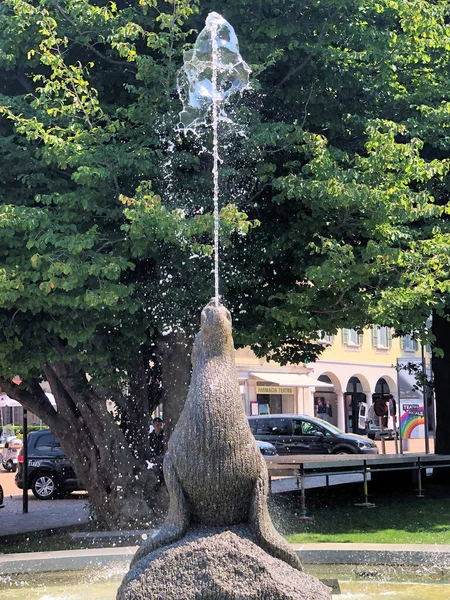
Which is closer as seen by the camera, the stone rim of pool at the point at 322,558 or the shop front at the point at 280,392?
the stone rim of pool at the point at 322,558

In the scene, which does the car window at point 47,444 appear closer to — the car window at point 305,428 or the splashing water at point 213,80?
the car window at point 305,428

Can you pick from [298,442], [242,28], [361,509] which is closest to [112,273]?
[242,28]

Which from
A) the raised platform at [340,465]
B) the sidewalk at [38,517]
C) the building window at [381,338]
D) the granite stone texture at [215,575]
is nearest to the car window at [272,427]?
the sidewalk at [38,517]

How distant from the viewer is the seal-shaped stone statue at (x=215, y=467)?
536 cm

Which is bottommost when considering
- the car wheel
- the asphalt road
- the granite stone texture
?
the asphalt road

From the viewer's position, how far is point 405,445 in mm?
33062

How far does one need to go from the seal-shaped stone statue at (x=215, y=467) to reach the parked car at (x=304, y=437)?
24.1m

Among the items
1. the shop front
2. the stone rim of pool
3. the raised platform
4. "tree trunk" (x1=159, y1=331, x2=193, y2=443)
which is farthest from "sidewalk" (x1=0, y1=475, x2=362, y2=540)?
the shop front

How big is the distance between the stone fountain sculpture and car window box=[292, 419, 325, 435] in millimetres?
24838

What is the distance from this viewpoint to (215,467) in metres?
5.36

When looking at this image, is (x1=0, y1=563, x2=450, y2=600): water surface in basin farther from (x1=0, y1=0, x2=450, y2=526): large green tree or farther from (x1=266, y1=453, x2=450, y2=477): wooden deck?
(x1=266, y1=453, x2=450, y2=477): wooden deck

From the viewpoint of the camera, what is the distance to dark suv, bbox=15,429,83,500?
24188 millimetres

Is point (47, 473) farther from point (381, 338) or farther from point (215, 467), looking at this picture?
point (381, 338)

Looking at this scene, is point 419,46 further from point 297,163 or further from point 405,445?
point 405,445
